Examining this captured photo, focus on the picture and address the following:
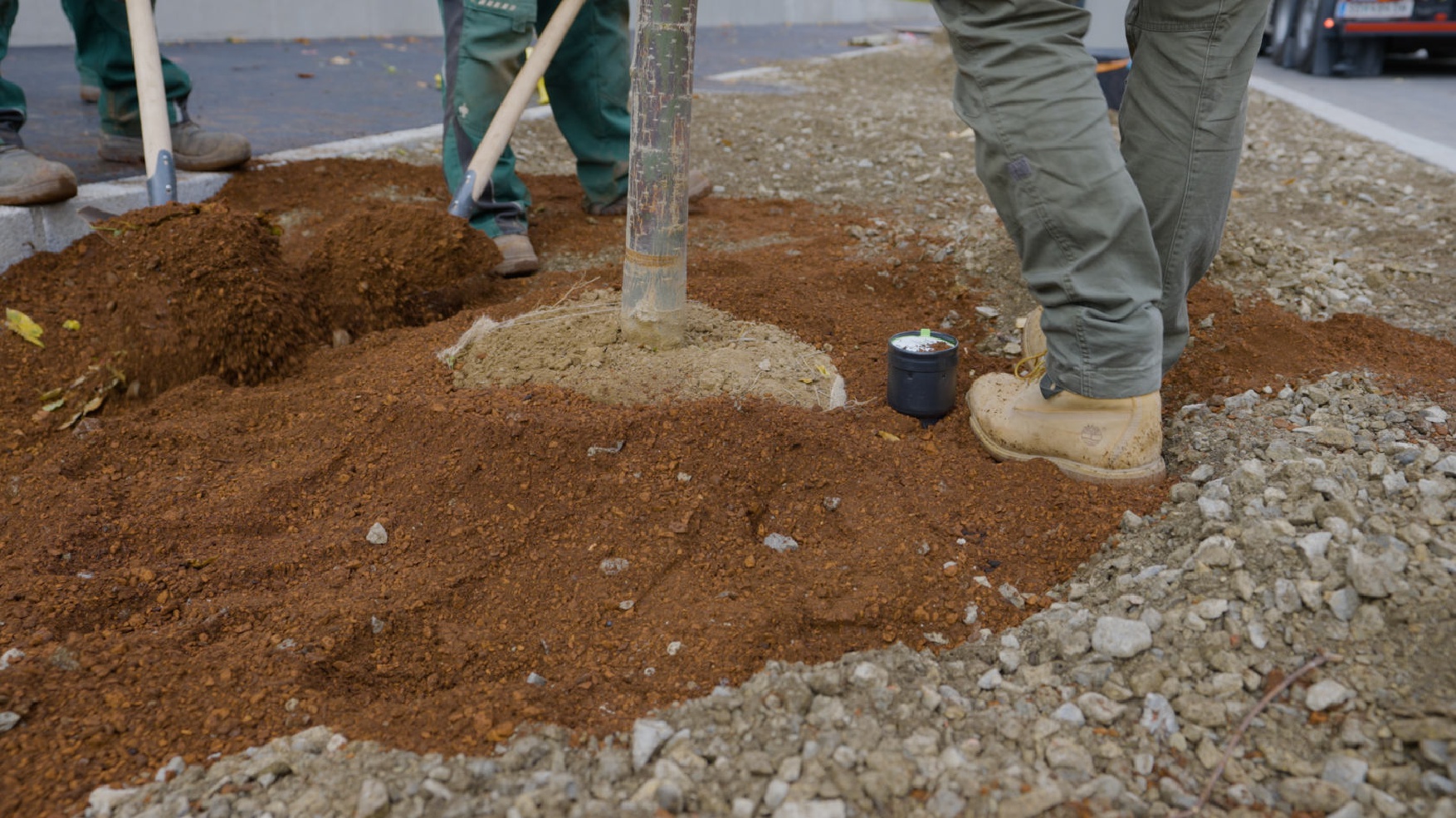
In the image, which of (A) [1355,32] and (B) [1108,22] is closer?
(A) [1355,32]

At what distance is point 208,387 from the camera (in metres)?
2.51

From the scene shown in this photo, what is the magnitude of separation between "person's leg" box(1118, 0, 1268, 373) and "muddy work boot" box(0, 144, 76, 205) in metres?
2.91

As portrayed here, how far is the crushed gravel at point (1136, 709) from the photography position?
1.30 meters

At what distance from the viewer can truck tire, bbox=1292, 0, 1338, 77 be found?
9.56 metres

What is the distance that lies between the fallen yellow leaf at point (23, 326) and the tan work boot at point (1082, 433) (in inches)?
94.5

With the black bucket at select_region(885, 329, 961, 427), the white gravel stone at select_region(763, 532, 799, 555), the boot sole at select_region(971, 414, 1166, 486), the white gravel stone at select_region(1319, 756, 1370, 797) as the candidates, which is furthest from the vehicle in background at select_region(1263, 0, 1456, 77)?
the white gravel stone at select_region(1319, 756, 1370, 797)

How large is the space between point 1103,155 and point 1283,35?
35.7ft

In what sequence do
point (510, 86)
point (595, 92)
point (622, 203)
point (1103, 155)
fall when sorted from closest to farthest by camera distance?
point (1103, 155)
point (510, 86)
point (595, 92)
point (622, 203)

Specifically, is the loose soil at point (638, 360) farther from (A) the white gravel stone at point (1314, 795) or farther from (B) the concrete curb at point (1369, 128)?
(B) the concrete curb at point (1369, 128)

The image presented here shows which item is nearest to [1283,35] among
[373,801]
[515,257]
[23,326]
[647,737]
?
[515,257]

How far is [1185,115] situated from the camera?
2029 mm

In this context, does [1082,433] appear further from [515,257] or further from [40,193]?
[40,193]

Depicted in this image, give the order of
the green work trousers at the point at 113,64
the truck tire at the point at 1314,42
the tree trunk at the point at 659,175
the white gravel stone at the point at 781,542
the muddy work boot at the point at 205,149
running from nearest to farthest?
the white gravel stone at the point at 781,542 → the tree trunk at the point at 659,175 → the muddy work boot at the point at 205,149 → the green work trousers at the point at 113,64 → the truck tire at the point at 1314,42

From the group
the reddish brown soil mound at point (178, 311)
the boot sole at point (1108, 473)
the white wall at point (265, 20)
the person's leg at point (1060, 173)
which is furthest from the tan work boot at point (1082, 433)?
the white wall at point (265, 20)
